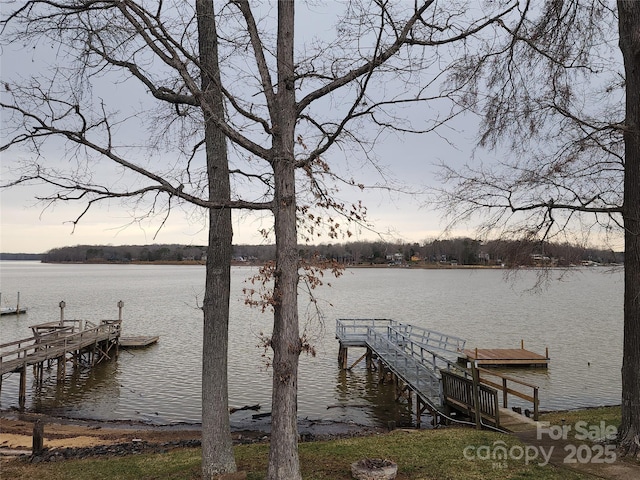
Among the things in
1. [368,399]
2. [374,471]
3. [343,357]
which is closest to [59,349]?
[343,357]

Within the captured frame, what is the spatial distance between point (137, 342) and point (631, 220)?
29.8m

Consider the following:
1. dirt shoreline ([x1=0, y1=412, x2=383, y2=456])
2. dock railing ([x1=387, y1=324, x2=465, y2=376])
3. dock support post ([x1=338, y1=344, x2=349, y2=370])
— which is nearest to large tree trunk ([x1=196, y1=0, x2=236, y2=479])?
dirt shoreline ([x1=0, y1=412, x2=383, y2=456])

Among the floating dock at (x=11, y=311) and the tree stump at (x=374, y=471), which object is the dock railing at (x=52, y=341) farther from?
the floating dock at (x=11, y=311)

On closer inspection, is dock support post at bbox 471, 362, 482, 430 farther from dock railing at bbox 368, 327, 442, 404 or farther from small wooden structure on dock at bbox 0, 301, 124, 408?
small wooden structure on dock at bbox 0, 301, 124, 408

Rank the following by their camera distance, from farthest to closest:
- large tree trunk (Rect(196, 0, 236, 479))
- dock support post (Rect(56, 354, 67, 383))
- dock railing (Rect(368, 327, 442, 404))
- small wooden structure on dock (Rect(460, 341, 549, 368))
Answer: small wooden structure on dock (Rect(460, 341, 549, 368))
dock support post (Rect(56, 354, 67, 383))
dock railing (Rect(368, 327, 442, 404))
large tree trunk (Rect(196, 0, 236, 479))

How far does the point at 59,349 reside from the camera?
23.1m

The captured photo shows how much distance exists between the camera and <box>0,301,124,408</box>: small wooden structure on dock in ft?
64.9

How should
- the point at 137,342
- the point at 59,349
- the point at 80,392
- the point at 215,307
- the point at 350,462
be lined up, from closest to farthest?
1. the point at 215,307
2. the point at 350,462
3. the point at 80,392
4. the point at 59,349
5. the point at 137,342

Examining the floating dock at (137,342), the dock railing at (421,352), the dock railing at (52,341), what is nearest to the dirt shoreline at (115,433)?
the dock railing at (52,341)

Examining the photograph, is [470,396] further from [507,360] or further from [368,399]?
[507,360]

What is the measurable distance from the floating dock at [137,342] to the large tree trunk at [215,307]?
26581 millimetres

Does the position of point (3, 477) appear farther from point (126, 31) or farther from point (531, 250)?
point (531, 250)

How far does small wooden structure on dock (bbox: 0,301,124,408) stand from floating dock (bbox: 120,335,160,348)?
50.3 inches

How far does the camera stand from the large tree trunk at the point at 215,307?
730cm
